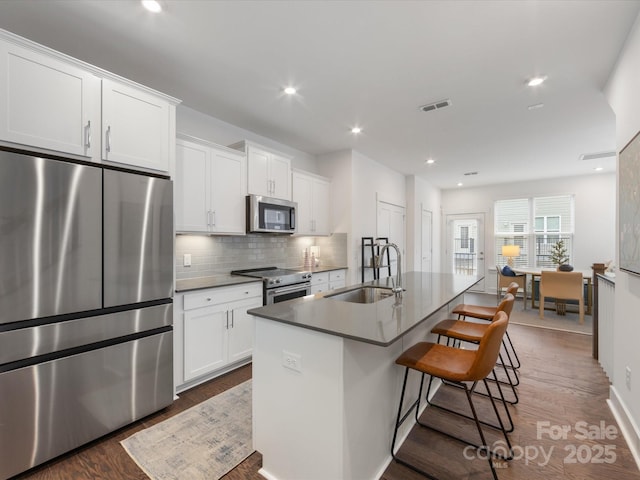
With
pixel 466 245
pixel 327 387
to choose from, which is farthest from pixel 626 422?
pixel 466 245

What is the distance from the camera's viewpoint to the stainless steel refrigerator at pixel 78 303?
1617 mm

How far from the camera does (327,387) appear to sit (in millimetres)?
1400

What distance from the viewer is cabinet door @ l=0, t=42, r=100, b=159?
5.37ft

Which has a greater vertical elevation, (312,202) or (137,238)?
(312,202)

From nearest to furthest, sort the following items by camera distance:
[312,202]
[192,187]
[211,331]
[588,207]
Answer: [211,331] < [192,187] < [312,202] < [588,207]

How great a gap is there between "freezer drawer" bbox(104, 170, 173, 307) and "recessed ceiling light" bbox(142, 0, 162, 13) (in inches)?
41.2

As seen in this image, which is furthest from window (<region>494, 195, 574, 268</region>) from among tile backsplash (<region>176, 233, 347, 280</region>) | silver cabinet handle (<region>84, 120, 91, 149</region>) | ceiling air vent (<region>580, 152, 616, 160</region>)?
silver cabinet handle (<region>84, 120, 91, 149</region>)

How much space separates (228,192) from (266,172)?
628 millimetres

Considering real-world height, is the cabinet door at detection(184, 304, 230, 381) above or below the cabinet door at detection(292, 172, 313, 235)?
below

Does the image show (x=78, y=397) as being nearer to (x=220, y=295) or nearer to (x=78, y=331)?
(x=78, y=331)

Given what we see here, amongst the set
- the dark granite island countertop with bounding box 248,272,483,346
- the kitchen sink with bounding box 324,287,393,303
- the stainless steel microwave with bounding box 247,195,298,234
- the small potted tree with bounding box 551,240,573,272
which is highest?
the stainless steel microwave with bounding box 247,195,298,234

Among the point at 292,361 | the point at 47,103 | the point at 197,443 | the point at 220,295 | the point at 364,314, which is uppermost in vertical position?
the point at 47,103

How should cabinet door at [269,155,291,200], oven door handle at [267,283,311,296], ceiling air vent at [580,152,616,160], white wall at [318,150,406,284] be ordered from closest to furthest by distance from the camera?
oven door handle at [267,283,311,296] → cabinet door at [269,155,291,200] → white wall at [318,150,406,284] → ceiling air vent at [580,152,616,160]

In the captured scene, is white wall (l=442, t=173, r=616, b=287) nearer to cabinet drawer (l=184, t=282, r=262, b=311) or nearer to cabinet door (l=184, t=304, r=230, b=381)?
cabinet drawer (l=184, t=282, r=262, b=311)
